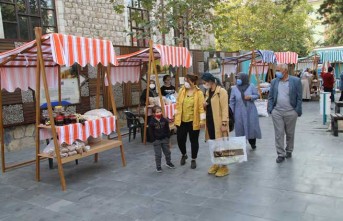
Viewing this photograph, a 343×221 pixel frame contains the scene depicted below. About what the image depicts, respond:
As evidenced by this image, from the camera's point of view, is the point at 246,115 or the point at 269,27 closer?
the point at 246,115

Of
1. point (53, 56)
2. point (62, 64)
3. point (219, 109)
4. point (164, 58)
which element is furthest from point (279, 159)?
point (53, 56)

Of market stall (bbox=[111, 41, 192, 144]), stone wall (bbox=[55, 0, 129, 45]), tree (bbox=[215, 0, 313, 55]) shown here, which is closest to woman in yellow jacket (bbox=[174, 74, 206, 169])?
market stall (bbox=[111, 41, 192, 144])

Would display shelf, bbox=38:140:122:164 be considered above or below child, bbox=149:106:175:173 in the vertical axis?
below

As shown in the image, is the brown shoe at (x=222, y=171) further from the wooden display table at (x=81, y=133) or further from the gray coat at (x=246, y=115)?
the wooden display table at (x=81, y=133)

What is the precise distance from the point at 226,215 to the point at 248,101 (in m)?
2.95

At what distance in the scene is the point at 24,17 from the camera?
388 inches

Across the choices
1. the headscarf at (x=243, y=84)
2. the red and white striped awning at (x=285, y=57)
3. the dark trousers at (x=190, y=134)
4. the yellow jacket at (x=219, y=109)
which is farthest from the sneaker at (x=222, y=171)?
the red and white striped awning at (x=285, y=57)

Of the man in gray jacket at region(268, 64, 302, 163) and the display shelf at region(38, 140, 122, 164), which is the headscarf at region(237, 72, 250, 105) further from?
the display shelf at region(38, 140, 122, 164)

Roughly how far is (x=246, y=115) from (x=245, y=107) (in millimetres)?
152

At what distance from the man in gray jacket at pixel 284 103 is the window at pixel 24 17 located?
788 cm

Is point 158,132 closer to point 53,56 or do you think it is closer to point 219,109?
point 219,109

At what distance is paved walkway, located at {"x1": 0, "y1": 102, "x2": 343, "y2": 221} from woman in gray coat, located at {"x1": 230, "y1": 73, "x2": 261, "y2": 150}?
0.50 m

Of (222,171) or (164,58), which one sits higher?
(164,58)

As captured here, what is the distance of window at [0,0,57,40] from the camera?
938 cm
